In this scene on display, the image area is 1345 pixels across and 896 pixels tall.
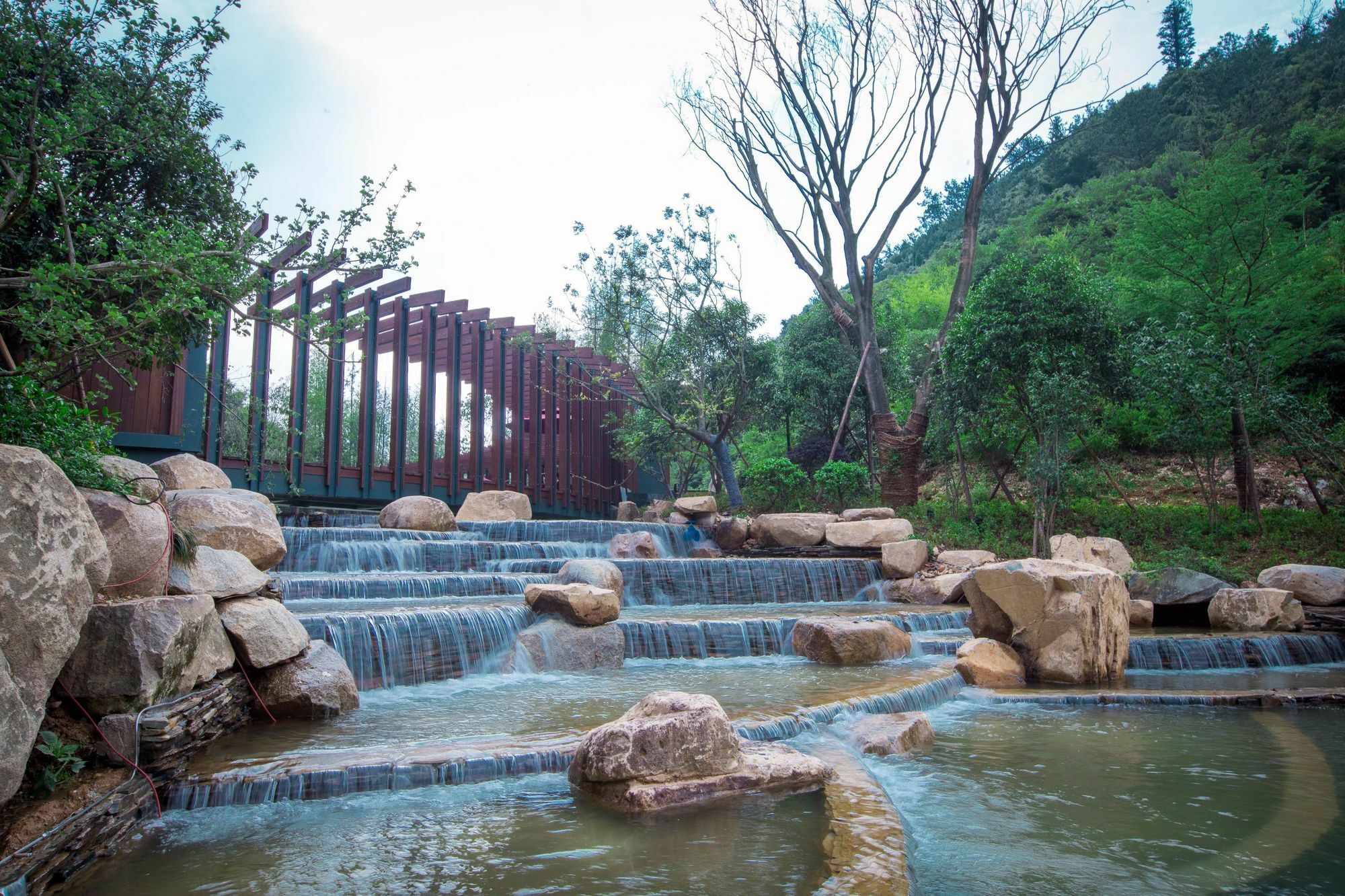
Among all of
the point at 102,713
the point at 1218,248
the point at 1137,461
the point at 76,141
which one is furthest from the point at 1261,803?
the point at 1137,461

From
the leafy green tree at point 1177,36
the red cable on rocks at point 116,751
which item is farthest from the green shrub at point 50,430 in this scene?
the leafy green tree at point 1177,36

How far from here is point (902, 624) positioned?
8.69 m

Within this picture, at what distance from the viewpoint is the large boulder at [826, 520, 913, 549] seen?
13422 mm

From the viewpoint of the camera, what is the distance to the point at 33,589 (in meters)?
3.09

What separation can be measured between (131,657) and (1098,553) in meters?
11.2

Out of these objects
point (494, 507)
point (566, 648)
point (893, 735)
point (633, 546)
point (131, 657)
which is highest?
point (494, 507)

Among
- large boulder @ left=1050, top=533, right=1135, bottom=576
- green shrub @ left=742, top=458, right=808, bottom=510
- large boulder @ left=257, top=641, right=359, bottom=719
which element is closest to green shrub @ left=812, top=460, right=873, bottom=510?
A: green shrub @ left=742, top=458, right=808, bottom=510

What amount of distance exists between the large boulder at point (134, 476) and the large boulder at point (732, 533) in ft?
35.8

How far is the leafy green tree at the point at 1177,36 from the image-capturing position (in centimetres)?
4394

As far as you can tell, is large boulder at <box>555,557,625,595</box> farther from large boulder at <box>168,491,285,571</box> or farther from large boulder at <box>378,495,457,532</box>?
large boulder at <box>378,495,457,532</box>

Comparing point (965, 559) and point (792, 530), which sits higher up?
point (792, 530)

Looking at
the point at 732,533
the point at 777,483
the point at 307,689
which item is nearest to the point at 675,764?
the point at 307,689

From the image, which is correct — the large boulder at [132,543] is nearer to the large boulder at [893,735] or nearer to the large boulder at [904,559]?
the large boulder at [893,735]

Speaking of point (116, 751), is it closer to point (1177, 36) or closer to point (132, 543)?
point (132, 543)
